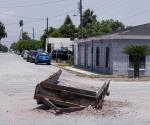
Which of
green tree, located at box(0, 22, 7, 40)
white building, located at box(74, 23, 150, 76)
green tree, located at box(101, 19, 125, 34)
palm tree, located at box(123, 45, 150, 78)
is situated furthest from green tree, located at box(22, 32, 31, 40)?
palm tree, located at box(123, 45, 150, 78)

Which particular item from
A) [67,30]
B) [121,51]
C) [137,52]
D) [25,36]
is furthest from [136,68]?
[25,36]

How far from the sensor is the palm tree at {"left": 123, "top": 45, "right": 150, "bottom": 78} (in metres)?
35.2

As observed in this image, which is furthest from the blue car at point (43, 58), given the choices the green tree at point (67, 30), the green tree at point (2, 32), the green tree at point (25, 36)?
the green tree at point (25, 36)

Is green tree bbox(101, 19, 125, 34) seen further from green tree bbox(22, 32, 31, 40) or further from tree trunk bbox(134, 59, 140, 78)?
green tree bbox(22, 32, 31, 40)

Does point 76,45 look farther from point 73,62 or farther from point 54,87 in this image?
point 54,87

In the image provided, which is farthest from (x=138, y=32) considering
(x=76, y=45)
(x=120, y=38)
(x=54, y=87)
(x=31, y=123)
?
(x=31, y=123)

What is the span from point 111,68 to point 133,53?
3.64 metres

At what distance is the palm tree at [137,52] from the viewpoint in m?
35.2

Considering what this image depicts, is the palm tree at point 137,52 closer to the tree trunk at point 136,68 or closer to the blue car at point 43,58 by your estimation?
the tree trunk at point 136,68

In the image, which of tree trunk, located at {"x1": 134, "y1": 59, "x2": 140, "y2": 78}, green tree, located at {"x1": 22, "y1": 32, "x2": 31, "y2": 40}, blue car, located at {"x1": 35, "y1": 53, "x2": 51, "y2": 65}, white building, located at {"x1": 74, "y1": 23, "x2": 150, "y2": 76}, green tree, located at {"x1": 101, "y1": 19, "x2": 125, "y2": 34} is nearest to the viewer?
tree trunk, located at {"x1": 134, "y1": 59, "x2": 140, "y2": 78}

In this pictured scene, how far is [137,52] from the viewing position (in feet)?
116

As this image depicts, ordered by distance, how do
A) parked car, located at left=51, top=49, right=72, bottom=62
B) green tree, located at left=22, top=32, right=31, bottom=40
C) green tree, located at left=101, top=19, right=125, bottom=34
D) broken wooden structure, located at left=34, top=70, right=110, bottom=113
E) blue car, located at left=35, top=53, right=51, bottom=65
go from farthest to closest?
green tree, located at left=22, top=32, right=31, bottom=40, green tree, located at left=101, top=19, right=125, bottom=34, parked car, located at left=51, top=49, right=72, bottom=62, blue car, located at left=35, top=53, right=51, bottom=65, broken wooden structure, located at left=34, top=70, right=110, bottom=113

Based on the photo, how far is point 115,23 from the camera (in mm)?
108375

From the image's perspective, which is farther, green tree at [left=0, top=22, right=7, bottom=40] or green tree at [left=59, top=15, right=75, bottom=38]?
green tree at [left=0, top=22, right=7, bottom=40]
